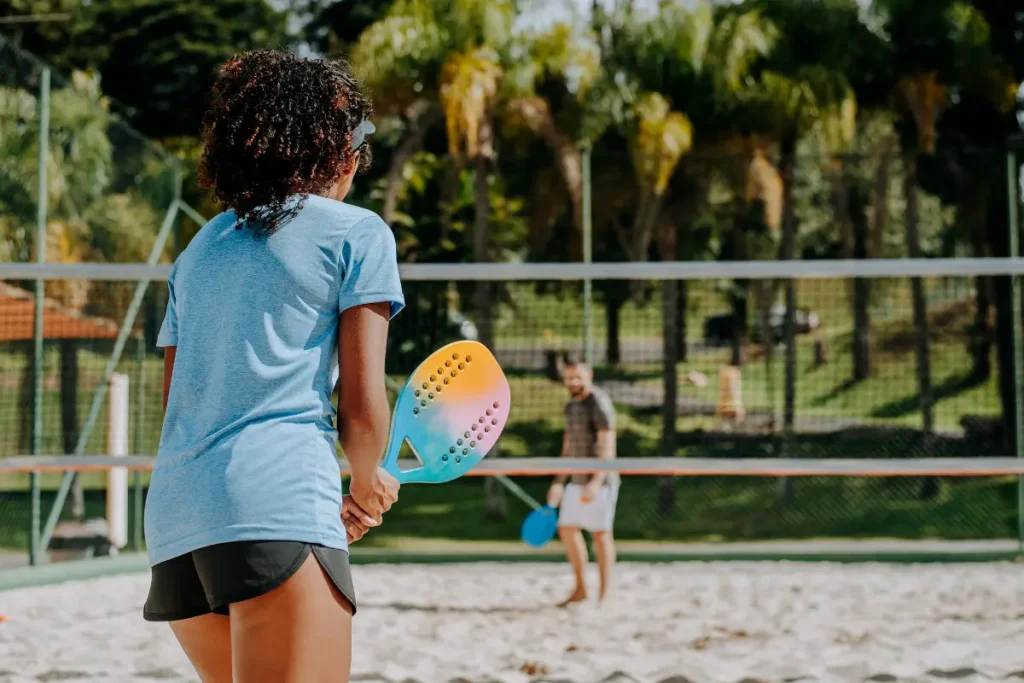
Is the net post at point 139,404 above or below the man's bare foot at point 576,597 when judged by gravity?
above

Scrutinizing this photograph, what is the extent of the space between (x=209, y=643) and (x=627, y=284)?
21.2 ft

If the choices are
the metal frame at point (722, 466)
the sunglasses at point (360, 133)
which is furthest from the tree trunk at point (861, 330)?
the sunglasses at point (360, 133)

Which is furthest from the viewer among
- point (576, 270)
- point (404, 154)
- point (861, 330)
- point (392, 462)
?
point (404, 154)

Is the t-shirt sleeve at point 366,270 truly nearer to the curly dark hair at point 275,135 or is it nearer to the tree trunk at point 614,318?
the curly dark hair at point 275,135

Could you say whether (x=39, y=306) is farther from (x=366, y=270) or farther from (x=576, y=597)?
(x=366, y=270)

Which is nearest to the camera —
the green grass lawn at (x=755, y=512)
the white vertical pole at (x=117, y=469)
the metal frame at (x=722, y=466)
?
the metal frame at (x=722, y=466)

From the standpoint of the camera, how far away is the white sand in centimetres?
422

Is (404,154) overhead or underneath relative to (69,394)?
overhead

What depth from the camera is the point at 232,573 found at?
1462 mm

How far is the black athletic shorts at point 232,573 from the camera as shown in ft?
4.78

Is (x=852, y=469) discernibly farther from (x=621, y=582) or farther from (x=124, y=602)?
(x=124, y=602)

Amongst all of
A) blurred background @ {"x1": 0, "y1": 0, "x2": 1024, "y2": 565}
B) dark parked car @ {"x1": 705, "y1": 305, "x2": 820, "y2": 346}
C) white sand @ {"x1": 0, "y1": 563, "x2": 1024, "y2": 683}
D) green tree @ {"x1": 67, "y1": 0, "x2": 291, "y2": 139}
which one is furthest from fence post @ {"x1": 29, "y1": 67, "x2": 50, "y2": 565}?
green tree @ {"x1": 67, "y1": 0, "x2": 291, "y2": 139}

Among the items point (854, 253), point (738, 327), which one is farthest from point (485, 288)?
point (854, 253)

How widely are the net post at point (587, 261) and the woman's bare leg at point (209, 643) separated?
20.0ft
